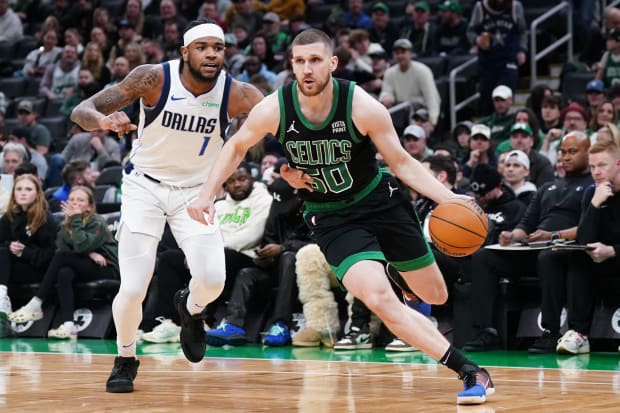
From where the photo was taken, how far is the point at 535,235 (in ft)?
31.6

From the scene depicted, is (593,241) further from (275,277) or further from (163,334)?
(163,334)

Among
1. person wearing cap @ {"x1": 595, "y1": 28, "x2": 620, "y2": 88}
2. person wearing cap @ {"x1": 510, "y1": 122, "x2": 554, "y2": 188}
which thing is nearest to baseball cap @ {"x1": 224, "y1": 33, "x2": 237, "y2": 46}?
person wearing cap @ {"x1": 595, "y1": 28, "x2": 620, "y2": 88}

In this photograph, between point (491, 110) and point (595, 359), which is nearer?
point (595, 359)

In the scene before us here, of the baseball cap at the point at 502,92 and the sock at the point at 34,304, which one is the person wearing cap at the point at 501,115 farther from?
the sock at the point at 34,304

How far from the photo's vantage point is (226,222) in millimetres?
11016

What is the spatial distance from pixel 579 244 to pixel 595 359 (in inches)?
38.3

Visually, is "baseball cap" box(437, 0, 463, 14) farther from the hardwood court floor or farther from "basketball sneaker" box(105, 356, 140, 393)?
"basketball sneaker" box(105, 356, 140, 393)

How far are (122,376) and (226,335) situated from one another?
3.61 metres

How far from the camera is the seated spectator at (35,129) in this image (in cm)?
1592

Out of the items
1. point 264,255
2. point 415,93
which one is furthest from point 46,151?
point 264,255

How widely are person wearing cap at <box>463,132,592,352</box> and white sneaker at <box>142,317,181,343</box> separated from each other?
118 inches

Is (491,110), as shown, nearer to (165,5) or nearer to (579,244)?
(579,244)

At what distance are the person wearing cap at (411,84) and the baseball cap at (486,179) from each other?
377cm

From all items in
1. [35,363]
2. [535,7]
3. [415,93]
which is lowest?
[35,363]
